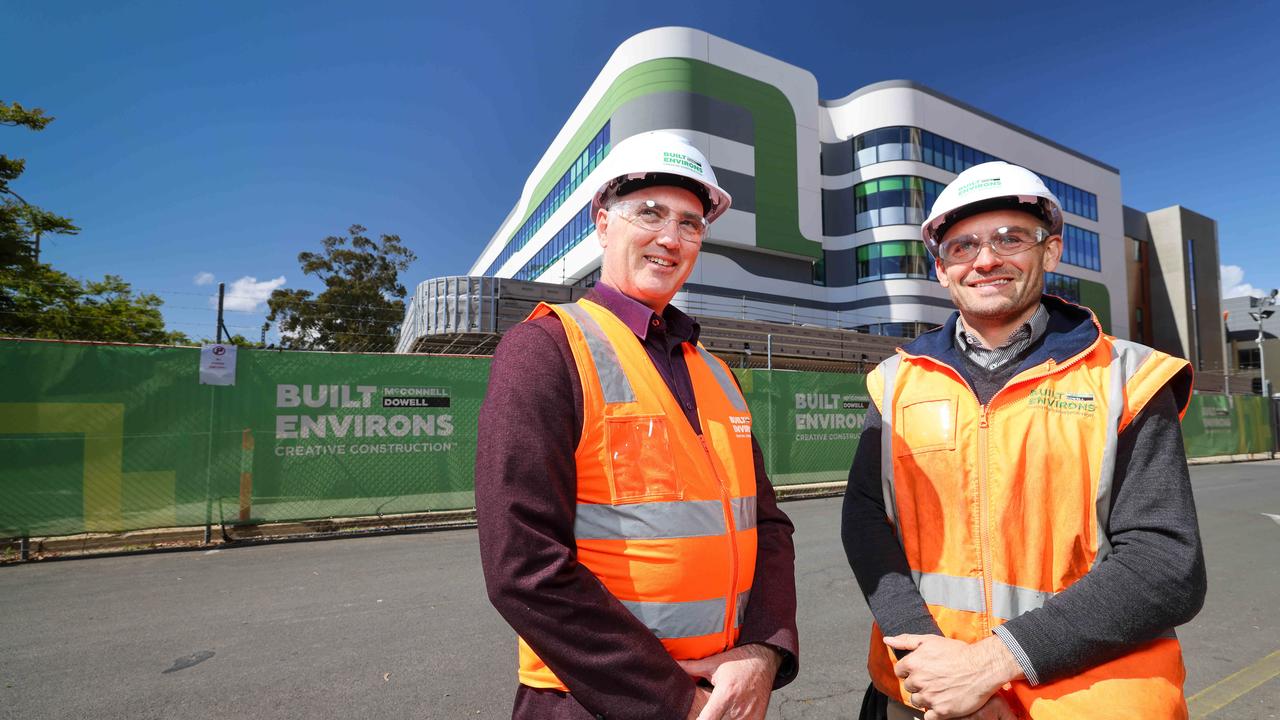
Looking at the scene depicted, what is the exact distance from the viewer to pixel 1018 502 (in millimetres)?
1732

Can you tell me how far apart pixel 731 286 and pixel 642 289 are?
2960 cm

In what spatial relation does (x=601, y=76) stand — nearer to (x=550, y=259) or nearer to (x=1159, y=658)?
(x=550, y=259)

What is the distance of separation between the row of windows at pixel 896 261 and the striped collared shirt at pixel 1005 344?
34.6 meters

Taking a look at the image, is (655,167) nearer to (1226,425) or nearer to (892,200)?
(1226,425)

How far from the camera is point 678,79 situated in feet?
97.1

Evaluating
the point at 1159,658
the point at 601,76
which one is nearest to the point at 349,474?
the point at 1159,658

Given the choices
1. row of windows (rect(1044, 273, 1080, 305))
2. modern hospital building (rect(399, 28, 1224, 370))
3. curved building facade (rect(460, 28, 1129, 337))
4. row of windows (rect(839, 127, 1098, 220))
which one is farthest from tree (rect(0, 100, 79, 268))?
row of windows (rect(1044, 273, 1080, 305))

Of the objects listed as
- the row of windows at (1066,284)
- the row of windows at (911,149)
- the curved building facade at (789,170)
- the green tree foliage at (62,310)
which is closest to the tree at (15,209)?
the green tree foliage at (62,310)

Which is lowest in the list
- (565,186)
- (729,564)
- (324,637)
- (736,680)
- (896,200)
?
(324,637)

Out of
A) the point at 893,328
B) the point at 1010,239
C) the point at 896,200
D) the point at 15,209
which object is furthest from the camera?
A: the point at 896,200

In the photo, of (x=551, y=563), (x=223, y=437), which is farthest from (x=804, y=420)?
(x=551, y=563)

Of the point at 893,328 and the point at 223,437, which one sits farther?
the point at 893,328

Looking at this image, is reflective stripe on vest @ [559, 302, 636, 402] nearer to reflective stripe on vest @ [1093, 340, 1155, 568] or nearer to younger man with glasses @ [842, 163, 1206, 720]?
younger man with glasses @ [842, 163, 1206, 720]

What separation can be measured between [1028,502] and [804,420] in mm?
11127
